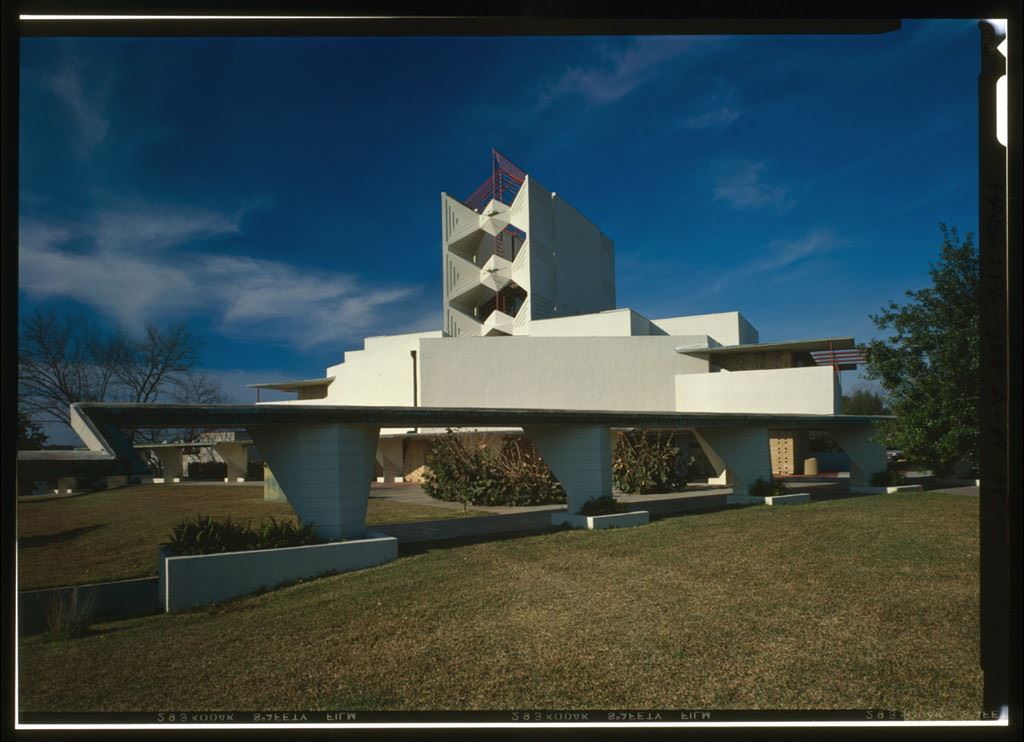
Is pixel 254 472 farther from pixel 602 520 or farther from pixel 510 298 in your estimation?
pixel 602 520

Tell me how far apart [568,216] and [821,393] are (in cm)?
2223

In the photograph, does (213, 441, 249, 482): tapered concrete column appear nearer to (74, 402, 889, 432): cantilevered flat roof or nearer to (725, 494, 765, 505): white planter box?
(74, 402, 889, 432): cantilevered flat roof

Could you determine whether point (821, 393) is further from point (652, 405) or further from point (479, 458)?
point (479, 458)

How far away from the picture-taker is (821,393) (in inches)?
980

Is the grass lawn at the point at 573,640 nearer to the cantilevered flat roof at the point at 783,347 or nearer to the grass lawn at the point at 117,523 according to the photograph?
the grass lawn at the point at 117,523

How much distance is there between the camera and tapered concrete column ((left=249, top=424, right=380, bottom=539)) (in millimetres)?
9039

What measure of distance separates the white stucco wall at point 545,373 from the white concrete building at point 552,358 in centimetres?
5

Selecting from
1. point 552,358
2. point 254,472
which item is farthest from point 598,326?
point 254,472

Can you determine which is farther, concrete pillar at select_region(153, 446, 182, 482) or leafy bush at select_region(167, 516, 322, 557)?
concrete pillar at select_region(153, 446, 182, 482)

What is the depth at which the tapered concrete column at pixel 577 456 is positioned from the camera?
12.4 m

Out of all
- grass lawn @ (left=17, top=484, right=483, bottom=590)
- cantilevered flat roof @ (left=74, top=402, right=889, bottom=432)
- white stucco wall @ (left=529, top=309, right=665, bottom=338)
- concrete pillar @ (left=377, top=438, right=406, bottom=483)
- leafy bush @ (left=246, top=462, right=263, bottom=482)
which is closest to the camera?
cantilevered flat roof @ (left=74, top=402, right=889, bottom=432)

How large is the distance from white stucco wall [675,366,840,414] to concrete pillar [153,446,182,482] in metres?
31.4

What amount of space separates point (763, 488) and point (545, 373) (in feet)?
46.7

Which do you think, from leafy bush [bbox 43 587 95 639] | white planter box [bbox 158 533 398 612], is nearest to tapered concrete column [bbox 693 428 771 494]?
white planter box [bbox 158 533 398 612]
